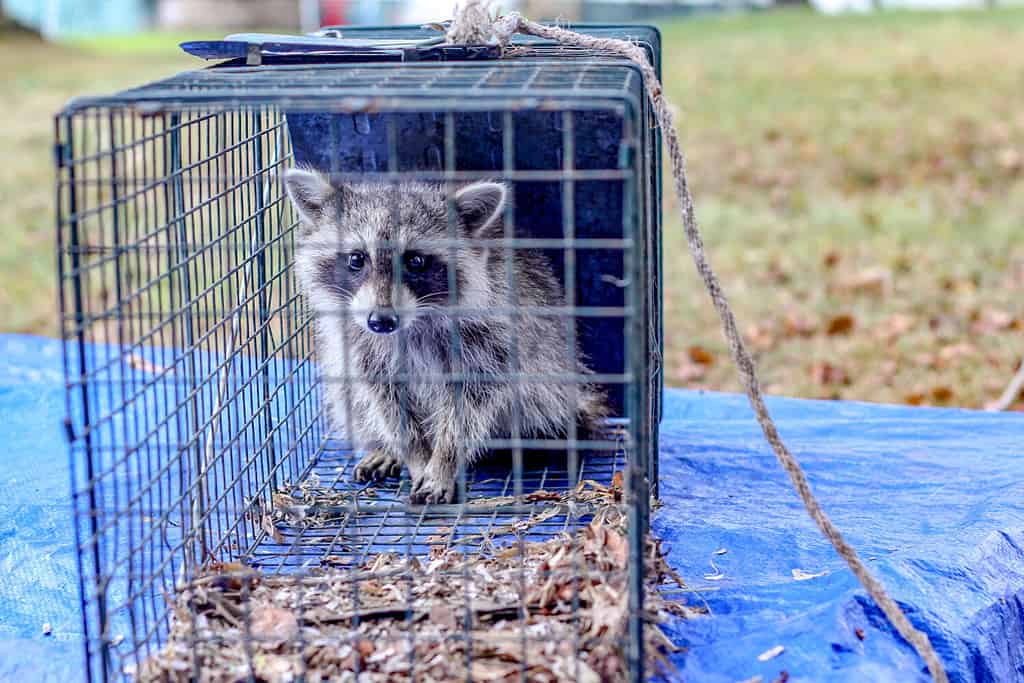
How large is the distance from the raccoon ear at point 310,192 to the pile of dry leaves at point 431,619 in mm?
1042

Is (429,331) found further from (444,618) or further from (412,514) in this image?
(444,618)

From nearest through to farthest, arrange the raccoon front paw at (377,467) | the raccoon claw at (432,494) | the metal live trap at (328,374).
Result: the metal live trap at (328,374), the raccoon claw at (432,494), the raccoon front paw at (377,467)

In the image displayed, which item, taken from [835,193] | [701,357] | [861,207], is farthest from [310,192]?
[835,193]

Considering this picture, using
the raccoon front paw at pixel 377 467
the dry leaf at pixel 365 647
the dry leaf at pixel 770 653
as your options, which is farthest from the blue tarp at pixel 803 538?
the raccoon front paw at pixel 377 467

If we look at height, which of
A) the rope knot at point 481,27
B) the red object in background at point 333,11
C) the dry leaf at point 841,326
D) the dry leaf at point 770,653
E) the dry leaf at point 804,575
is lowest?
the dry leaf at point 770,653

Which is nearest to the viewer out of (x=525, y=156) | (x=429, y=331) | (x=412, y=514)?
(x=412, y=514)

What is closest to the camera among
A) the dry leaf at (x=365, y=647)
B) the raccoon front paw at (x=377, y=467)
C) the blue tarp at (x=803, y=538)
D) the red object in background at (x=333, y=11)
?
the dry leaf at (x=365, y=647)

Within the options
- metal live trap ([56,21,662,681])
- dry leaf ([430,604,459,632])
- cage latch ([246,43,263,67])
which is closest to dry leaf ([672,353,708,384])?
metal live trap ([56,21,662,681])

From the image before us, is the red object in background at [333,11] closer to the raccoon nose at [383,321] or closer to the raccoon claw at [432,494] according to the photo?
the raccoon claw at [432,494]

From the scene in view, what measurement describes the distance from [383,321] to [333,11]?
50.3ft

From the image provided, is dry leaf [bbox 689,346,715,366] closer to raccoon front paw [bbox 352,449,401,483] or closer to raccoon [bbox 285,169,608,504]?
raccoon [bbox 285,169,608,504]

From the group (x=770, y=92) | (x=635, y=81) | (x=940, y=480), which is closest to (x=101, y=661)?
(x=635, y=81)

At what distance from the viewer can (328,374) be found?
372 centimetres

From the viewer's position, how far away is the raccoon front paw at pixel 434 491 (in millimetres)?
3477
